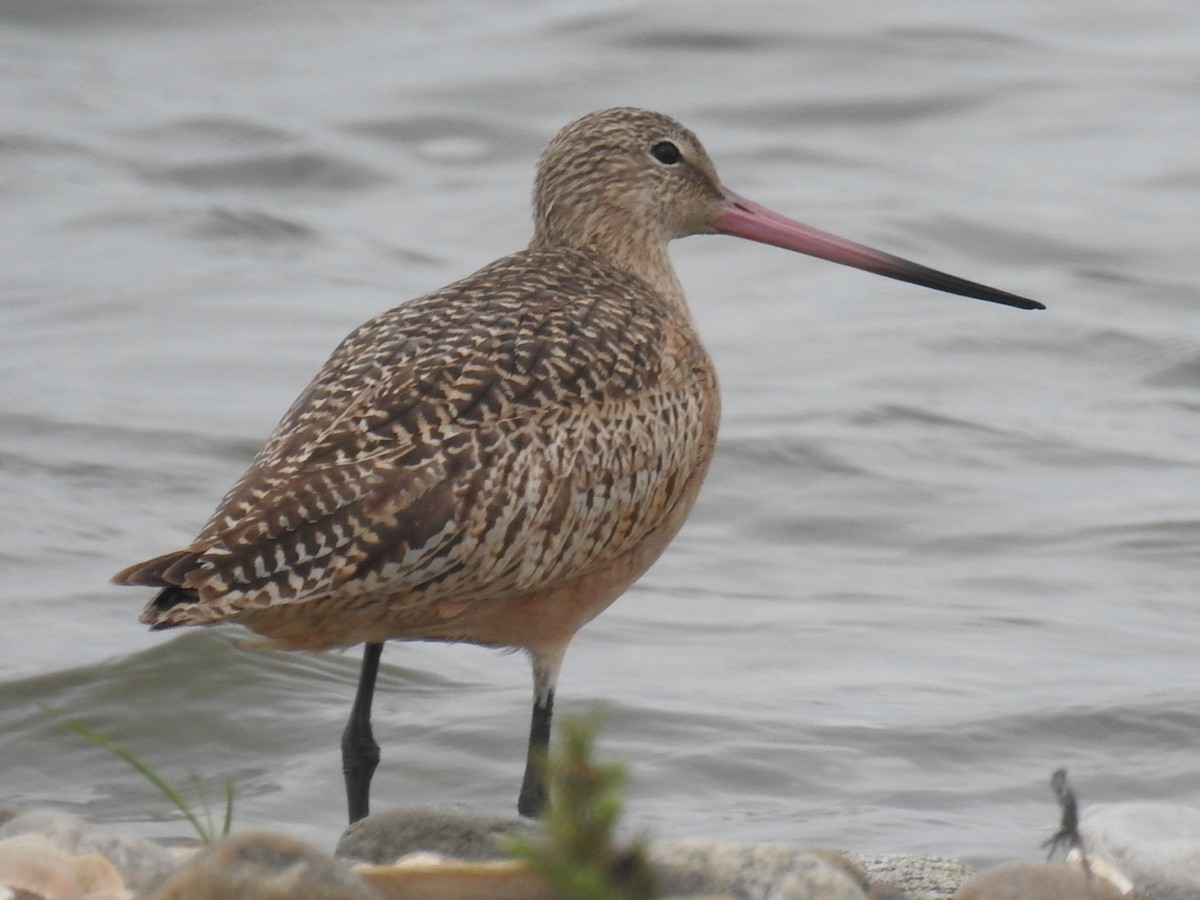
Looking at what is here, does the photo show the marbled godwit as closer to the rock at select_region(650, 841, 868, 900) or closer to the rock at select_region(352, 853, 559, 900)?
the rock at select_region(352, 853, 559, 900)

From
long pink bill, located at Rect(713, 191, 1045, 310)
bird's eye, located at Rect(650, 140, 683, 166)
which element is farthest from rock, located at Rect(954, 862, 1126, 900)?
bird's eye, located at Rect(650, 140, 683, 166)

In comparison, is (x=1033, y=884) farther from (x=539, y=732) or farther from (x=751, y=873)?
(x=539, y=732)

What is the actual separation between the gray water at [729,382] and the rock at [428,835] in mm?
1596

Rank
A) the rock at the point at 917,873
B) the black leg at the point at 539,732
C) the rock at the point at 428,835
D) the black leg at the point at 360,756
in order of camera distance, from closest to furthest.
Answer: the rock at the point at 428,835 → the rock at the point at 917,873 → the black leg at the point at 539,732 → the black leg at the point at 360,756

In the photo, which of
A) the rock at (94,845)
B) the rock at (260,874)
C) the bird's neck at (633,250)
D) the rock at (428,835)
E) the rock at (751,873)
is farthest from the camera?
the bird's neck at (633,250)

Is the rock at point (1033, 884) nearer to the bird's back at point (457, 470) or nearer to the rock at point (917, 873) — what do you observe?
the rock at point (917, 873)

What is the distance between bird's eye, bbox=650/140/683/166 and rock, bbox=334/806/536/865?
2665mm

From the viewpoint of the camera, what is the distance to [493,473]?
5254 mm

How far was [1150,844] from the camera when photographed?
4961mm

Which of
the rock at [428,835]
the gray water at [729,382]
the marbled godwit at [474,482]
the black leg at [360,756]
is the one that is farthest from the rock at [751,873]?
the gray water at [729,382]

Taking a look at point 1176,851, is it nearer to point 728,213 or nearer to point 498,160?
point 728,213

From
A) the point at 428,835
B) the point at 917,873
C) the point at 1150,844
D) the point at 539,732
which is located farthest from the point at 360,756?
the point at 1150,844

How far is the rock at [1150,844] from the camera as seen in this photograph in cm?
484

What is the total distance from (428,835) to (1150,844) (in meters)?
1.55
